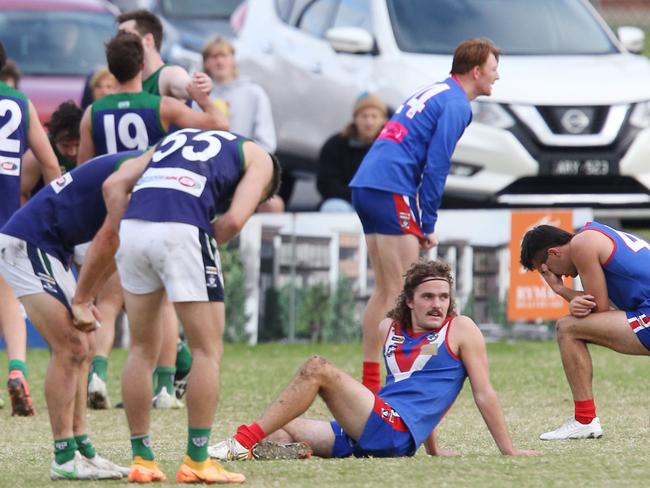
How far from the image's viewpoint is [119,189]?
263 inches

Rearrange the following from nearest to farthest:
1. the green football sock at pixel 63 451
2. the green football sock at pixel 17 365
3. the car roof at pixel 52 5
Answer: the green football sock at pixel 63 451 < the green football sock at pixel 17 365 < the car roof at pixel 52 5

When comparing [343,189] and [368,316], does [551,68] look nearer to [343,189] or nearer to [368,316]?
[343,189]

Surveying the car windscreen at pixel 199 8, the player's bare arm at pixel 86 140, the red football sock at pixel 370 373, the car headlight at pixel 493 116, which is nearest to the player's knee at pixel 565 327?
the red football sock at pixel 370 373

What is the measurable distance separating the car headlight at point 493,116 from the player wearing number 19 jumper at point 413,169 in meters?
4.13

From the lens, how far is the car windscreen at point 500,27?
14.3m

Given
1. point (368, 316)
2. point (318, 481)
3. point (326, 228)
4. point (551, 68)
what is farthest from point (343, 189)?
point (318, 481)

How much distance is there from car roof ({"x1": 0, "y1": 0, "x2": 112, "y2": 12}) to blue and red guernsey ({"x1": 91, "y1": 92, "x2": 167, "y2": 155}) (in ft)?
24.4

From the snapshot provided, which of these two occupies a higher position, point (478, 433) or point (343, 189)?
point (343, 189)

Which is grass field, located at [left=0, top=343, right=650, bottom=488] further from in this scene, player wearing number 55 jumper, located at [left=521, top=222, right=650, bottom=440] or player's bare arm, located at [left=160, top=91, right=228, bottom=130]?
player's bare arm, located at [left=160, top=91, right=228, bottom=130]

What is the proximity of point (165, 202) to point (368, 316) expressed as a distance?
3.36 metres

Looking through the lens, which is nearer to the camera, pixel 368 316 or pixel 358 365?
pixel 368 316

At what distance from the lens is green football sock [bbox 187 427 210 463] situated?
6520 millimetres

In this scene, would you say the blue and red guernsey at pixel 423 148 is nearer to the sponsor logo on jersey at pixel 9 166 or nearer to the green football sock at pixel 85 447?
the sponsor logo on jersey at pixel 9 166

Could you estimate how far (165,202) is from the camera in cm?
652
